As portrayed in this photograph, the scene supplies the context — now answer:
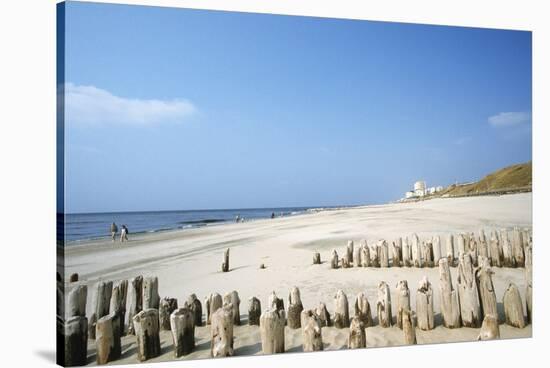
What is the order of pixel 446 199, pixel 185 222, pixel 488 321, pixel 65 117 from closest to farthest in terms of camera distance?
pixel 65 117 < pixel 488 321 < pixel 446 199 < pixel 185 222

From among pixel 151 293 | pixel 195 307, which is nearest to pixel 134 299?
pixel 151 293

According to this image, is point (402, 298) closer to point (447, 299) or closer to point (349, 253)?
point (447, 299)

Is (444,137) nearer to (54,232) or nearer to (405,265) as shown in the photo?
(405,265)

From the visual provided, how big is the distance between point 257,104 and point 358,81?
1318 mm

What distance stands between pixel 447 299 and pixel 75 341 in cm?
394

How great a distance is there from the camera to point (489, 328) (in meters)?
6.40

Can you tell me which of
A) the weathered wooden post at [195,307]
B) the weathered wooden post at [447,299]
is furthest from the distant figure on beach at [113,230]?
the weathered wooden post at [447,299]

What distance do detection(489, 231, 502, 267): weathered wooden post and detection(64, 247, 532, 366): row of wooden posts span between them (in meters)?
0.63

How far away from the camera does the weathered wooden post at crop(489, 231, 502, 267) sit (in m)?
7.12

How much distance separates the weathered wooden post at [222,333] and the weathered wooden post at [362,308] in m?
1.42

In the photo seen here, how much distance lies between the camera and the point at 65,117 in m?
5.47

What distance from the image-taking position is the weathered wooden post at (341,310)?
19.7 feet

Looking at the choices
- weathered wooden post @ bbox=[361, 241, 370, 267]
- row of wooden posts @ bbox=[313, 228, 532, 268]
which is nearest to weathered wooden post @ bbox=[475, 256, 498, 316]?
row of wooden posts @ bbox=[313, 228, 532, 268]

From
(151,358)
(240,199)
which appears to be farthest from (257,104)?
(151,358)
